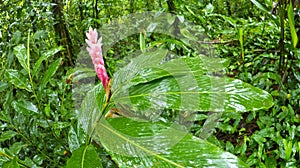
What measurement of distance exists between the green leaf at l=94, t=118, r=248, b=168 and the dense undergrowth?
169 mm

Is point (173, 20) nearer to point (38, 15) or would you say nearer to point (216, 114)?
point (216, 114)

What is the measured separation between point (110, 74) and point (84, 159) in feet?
1.47

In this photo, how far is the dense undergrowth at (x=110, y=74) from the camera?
0.78 metres

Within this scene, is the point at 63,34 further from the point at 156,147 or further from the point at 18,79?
the point at 156,147

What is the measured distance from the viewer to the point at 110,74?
0.94 meters

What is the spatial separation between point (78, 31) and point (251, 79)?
0.86 m

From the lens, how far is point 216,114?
0.97 m

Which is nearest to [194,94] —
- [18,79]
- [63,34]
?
[18,79]

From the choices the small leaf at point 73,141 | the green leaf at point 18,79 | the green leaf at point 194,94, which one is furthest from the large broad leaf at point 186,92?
the green leaf at point 18,79

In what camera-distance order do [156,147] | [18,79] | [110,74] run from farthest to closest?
[110,74], [18,79], [156,147]

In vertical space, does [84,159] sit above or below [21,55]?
below

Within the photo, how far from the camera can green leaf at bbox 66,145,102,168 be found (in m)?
0.51

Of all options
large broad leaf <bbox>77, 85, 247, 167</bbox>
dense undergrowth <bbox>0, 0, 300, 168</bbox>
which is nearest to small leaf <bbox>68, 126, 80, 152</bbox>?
dense undergrowth <bbox>0, 0, 300, 168</bbox>

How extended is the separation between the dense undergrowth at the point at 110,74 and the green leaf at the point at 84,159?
94 millimetres
